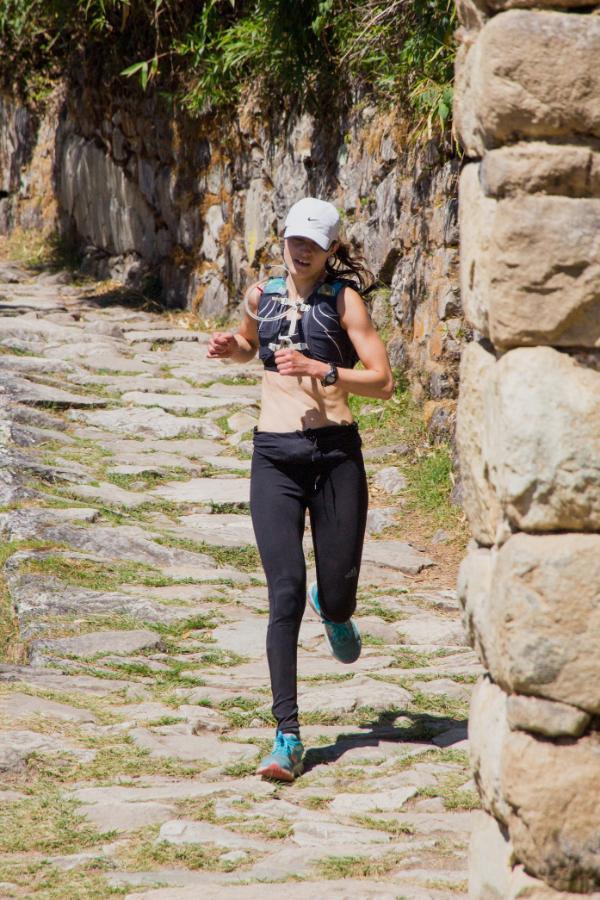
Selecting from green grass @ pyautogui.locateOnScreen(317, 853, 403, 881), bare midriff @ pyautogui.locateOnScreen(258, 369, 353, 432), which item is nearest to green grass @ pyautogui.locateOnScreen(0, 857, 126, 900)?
green grass @ pyautogui.locateOnScreen(317, 853, 403, 881)

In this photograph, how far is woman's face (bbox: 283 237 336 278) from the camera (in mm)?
4324

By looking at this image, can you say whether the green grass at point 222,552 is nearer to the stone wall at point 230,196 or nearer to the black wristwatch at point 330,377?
the stone wall at point 230,196

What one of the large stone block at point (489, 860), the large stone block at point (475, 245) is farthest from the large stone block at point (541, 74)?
the large stone block at point (489, 860)

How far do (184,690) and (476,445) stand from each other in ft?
8.74

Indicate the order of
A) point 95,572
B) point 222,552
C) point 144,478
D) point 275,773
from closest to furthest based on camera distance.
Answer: point 275,773 < point 95,572 < point 222,552 < point 144,478

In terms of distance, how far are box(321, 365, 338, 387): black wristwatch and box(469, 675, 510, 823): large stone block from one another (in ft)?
5.16

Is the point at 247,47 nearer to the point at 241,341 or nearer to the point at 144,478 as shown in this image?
the point at 144,478

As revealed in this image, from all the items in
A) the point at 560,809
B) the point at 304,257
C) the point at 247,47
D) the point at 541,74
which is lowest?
the point at 560,809

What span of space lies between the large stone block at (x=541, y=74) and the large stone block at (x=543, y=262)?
0.20ft

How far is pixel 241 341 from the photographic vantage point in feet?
15.3

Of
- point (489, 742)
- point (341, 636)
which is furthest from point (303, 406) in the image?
point (489, 742)

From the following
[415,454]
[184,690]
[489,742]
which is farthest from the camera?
[415,454]

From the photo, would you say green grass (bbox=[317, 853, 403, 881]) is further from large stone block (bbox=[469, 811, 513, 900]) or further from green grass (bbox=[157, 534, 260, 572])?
green grass (bbox=[157, 534, 260, 572])

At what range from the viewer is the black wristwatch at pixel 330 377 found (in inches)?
165
